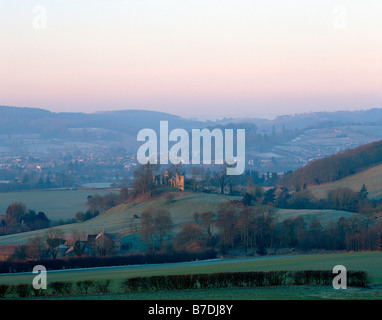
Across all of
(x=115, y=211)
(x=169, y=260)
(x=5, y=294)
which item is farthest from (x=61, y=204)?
(x=5, y=294)

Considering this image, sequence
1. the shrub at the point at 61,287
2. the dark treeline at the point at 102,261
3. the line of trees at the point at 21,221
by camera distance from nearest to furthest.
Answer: the shrub at the point at 61,287
the dark treeline at the point at 102,261
the line of trees at the point at 21,221

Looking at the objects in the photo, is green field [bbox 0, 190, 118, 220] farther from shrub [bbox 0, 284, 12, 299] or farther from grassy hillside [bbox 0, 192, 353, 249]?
shrub [bbox 0, 284, 12, 299]

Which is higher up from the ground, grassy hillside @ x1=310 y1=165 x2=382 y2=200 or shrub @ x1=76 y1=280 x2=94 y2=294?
shrub @ x1=76 y1=280 x2=94 y2=294

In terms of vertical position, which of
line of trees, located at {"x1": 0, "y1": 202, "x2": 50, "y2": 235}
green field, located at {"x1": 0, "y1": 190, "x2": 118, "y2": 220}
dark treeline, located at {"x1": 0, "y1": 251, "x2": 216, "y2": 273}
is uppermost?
dark treeline, located at {"x1": 0, "y1": 251, "x2": 216, "y2": 273}

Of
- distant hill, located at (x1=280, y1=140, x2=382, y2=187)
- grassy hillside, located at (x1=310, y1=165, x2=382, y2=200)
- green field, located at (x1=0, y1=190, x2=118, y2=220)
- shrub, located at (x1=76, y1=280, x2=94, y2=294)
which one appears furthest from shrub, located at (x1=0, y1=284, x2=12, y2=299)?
distant hill, located at (x1=280, y1=140, x2=382, y2=187)

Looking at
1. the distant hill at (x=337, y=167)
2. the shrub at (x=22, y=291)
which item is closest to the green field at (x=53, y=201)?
the distant hill at (x=337, y=167)

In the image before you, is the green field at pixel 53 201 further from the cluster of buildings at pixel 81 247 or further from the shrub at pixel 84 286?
the shrub at pixel 84 286
